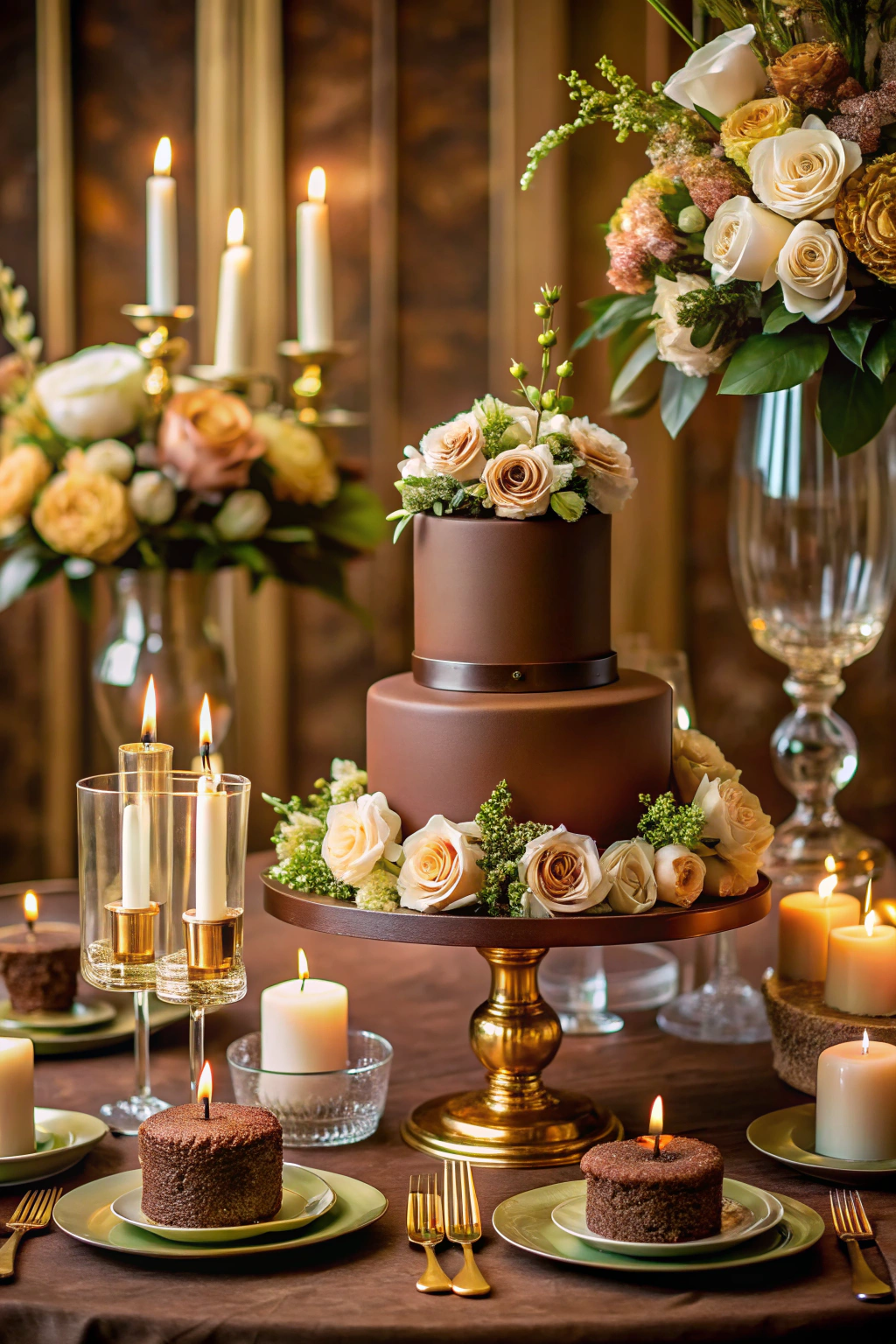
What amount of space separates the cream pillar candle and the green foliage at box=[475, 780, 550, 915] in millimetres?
377

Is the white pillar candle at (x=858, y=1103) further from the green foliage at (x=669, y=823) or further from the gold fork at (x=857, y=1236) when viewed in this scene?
the green foliage at (x=669, y=823)

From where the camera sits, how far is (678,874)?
1.35 meters

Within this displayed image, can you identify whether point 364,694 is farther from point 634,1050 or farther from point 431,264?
point 634,1050

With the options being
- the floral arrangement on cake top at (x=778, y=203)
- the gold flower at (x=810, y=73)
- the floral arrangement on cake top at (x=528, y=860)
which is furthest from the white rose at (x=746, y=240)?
the floral arrangement on cake top at (x=528, y=860)

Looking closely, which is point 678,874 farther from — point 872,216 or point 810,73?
point 810,73

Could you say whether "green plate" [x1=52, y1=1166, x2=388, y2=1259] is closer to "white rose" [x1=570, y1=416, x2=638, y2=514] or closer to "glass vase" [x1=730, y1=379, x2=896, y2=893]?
"white rose" [x1=570, y1=416, x2=638, y2=514]

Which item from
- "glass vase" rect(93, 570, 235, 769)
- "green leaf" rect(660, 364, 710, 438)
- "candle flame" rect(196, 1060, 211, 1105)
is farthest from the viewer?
"glass vase" rect(93, 570, 235, 769)

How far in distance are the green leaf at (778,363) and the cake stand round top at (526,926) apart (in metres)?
0.51

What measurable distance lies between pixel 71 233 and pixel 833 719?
1979 millimetres

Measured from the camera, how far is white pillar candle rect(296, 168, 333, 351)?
83.8 inches

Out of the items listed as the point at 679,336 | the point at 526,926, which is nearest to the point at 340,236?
the point at 679,336

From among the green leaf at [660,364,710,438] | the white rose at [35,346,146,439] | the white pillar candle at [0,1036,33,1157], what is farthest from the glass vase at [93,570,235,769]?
the white pillar candle at [0,1036,33,1157]

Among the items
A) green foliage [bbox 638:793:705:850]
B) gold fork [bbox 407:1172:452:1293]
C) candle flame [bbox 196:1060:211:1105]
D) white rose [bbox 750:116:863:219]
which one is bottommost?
gold fork [bbox 407:1172:452:1293]

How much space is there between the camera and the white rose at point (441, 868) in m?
1.32
